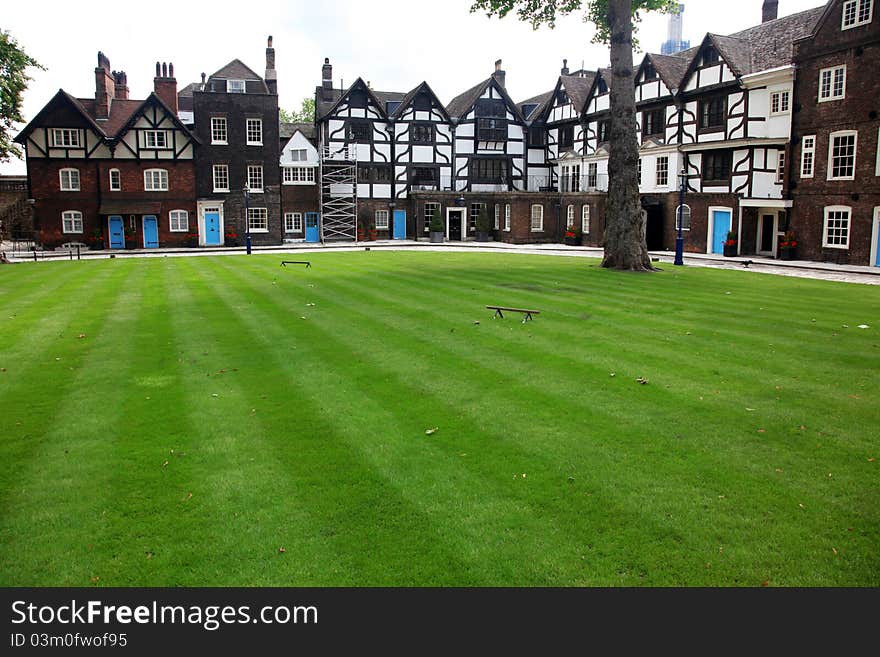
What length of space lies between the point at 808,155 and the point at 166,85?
134ft

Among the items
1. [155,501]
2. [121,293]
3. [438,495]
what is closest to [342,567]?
[438,495]

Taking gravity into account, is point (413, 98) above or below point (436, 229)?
above

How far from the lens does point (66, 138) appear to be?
47000 millimetres

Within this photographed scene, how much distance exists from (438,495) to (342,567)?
1382mm

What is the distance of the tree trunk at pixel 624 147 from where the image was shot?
27203mm

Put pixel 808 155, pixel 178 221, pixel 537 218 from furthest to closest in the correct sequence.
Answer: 1. pixel 537 218
2. pixel 178 221
3. pixel 808 155

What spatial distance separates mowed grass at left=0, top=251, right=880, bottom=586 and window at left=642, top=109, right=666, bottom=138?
111 ft

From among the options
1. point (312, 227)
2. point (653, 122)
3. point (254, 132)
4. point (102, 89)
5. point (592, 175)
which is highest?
point (102, 89)

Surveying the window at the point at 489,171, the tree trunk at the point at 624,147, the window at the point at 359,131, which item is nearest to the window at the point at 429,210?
the window at the point at 489,171

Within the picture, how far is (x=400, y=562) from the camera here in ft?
16.5

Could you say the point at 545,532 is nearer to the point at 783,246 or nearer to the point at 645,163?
the point at 783,246

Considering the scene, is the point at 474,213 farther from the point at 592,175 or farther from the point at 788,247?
the point at 788,247

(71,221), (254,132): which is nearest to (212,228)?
(254,132)

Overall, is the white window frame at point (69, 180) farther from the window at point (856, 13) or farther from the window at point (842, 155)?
the window at point (856, 13)
